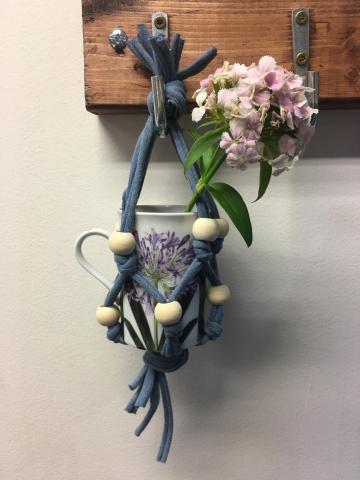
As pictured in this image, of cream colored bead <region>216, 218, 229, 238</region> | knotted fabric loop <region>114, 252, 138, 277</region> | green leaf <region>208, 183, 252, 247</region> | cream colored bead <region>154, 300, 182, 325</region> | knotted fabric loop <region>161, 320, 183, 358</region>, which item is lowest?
knotted fabric loop <region>161, 320, 183, 358</region>

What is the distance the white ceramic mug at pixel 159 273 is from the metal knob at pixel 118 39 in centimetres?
16

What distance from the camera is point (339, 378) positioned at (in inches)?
16.9

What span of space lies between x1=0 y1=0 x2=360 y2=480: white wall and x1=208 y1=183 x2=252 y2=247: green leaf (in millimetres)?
89

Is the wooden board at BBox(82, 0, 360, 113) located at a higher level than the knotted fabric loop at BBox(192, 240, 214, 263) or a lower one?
higher

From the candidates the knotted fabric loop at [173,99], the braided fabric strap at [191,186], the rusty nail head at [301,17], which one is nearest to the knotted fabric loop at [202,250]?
the braided fabric strap at [191,186]

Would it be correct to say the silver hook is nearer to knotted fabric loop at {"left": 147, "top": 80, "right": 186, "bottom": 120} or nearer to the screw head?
knotted fabric loop at {"left": 147, "top": 80, "right": 186, "bottom": 120}

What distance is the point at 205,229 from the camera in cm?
29

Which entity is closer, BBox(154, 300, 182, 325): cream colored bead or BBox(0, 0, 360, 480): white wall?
BBox(154, 300, 182, 325): cream colored bead

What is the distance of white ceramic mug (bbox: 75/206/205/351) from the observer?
1.00 ft

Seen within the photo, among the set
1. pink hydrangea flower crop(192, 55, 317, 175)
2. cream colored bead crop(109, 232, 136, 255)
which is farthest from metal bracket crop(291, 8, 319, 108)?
cream colored bead crop(109, 232, 136, 255)

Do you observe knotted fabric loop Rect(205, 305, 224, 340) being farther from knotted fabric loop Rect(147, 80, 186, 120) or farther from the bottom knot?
knotted fabric loop Rect(147, 80, 186, 120)

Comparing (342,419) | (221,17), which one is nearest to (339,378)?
(342,419)

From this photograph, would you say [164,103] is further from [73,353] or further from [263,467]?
[263,467]

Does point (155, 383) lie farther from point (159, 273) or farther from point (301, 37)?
point (301, 37)
